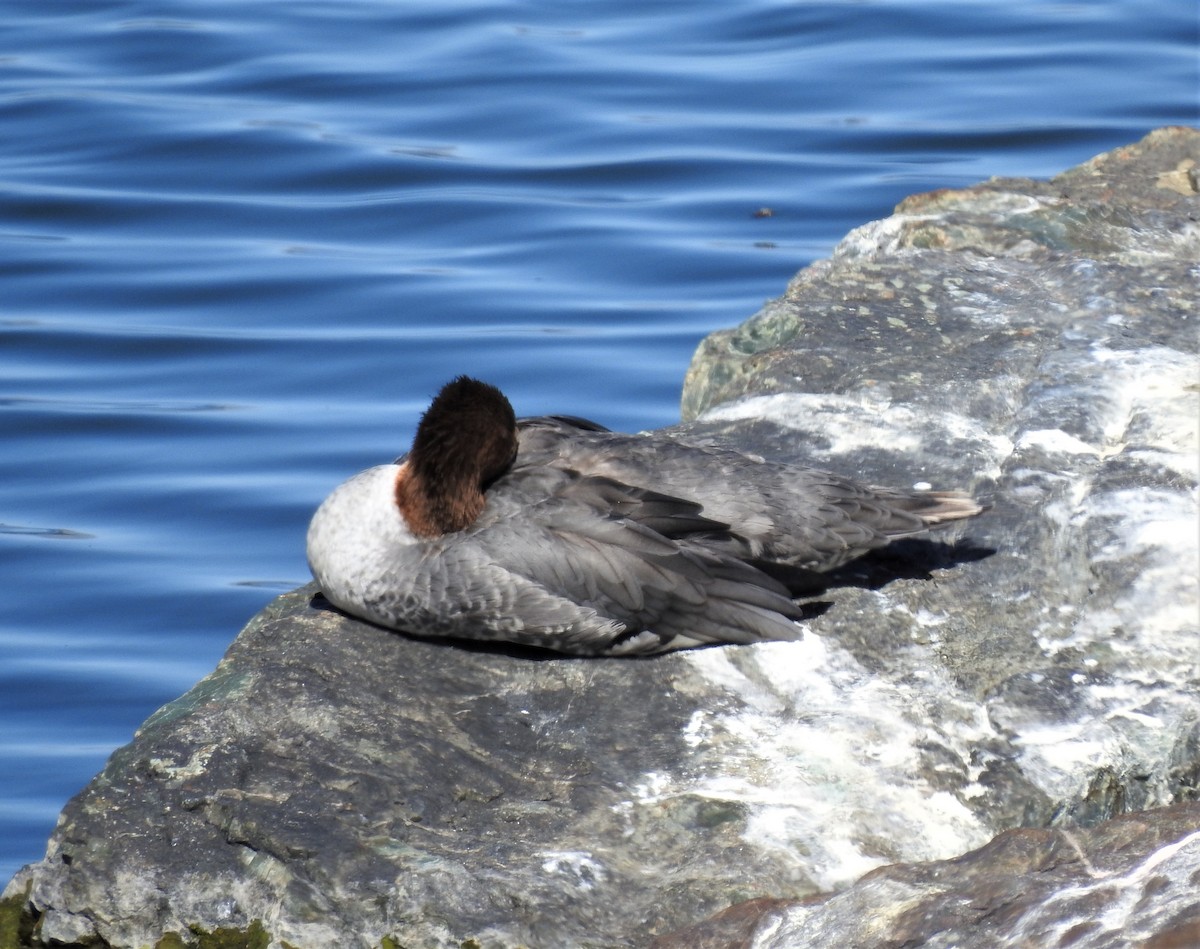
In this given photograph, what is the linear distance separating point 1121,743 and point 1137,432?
50.8 inches

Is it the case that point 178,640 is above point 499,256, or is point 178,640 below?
below

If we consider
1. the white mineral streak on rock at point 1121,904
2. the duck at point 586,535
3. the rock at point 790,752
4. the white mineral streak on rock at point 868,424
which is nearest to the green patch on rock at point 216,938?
the rock at point 790,752

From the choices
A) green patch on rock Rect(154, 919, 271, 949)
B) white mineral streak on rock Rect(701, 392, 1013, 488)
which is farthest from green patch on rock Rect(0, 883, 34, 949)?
white mineral streak on rock Rect(701, 392, 1013, 488)

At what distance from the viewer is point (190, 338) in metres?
9.38

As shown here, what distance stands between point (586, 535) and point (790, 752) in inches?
31.2

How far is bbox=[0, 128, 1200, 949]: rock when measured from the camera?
11.1 feet

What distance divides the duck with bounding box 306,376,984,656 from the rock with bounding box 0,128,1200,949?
3.7 inches

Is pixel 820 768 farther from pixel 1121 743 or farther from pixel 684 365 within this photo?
pixel 684 365

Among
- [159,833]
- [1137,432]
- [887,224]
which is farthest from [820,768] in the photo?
[887,224]

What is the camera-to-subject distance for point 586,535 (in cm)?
439

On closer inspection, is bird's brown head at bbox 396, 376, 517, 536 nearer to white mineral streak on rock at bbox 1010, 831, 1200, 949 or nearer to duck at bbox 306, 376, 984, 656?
duck at bbox 306, 376, 984, 656

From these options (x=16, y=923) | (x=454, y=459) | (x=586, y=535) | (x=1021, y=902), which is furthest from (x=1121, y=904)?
(x=16, y=923)

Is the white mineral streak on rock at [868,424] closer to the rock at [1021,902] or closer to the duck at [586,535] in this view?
the duck at [586,535]

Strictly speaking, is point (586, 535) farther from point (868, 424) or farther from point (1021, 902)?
point (1021, 902)
